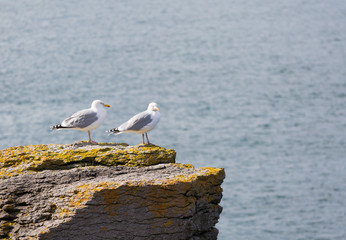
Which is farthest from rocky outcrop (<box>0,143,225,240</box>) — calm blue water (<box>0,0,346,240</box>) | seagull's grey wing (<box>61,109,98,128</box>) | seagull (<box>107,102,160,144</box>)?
calm blue water (<box>0,0,346,240</box>)

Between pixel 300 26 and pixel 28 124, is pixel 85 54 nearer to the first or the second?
pixel 28 124

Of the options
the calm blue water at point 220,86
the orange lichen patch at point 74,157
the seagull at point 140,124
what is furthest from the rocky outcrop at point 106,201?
the calm blue water at point 220,86

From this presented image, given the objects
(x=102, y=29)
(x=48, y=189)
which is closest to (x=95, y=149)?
(x=48, y=189)

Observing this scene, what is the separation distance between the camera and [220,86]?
2670 inches

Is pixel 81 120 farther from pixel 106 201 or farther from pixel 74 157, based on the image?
pixel 106 201

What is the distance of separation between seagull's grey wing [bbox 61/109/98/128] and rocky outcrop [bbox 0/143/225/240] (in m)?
2.01

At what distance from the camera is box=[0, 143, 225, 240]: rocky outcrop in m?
9.47

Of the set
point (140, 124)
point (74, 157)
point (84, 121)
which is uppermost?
point (84, 121)

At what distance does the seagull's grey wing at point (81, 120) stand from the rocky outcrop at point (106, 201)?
201 cm

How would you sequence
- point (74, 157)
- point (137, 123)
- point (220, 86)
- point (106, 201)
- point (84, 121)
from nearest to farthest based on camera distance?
point (106, 201), point (74, 157), point (137, 123), point (84, 121), point (220, 86)

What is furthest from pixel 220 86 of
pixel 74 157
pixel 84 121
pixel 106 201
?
pixel 106 201

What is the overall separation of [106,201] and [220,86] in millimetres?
58914

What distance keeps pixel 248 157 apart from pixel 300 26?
39.4 meters

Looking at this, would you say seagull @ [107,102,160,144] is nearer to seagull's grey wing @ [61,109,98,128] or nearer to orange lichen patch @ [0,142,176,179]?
seagull's grey wing @ [61,109,98,128]
